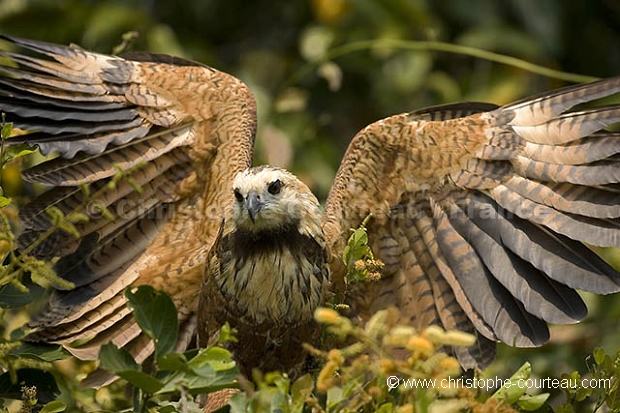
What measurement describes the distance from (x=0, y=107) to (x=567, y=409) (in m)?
2.45

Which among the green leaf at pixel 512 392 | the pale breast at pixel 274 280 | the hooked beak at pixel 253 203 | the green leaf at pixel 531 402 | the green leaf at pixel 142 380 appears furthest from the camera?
the pale breast at pixel 274 280

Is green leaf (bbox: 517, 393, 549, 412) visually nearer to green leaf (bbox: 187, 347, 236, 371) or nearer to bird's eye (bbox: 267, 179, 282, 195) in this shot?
green leaf (bbox: 187, 347, 236, 371)

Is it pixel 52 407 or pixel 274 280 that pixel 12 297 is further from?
pixel 274 280

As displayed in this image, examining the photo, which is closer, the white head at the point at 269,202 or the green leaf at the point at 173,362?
the green leaf at the point at 173,362

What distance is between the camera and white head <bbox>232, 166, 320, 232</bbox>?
13.0 ft

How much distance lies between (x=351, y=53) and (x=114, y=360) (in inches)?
158

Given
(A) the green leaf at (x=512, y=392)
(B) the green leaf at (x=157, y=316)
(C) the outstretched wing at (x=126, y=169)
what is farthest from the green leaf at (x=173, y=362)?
(C) the outstretched wing at (x=126, y=169)

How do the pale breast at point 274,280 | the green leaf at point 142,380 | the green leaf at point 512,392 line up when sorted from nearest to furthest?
the green leaf at point 142,380 < the green leaf at point 512,392 < the pale breast at point 274,280

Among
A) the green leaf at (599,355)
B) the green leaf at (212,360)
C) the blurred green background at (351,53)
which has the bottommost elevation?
the green leaf at (599,355)

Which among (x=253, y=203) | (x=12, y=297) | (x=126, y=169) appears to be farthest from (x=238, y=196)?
(x=12, y=297)

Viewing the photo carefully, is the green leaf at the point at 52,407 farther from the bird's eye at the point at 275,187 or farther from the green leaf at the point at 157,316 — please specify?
the bird's eye at the point at 275,187

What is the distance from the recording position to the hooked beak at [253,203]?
390 cm

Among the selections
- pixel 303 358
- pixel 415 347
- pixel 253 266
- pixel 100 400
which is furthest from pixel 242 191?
pixel 415 347

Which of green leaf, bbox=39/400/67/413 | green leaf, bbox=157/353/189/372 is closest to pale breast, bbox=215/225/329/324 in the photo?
green leaf, bbox=39/400/67/413
